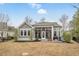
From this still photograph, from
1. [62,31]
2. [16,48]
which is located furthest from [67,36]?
[16,48]

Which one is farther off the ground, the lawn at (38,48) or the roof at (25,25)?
the roof at (25,25)

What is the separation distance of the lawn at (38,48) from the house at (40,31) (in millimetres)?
78

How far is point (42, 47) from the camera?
7.67 meters

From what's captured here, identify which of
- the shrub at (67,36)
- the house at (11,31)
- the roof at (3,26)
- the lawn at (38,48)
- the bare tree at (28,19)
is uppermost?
the bare tree at (28,19)

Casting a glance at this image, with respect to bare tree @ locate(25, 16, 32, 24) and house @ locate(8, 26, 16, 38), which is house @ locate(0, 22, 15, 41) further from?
bare tree @ locate(25, 16, 32, 24)

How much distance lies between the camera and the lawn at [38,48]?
7641mm

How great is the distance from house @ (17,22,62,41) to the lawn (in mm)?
78

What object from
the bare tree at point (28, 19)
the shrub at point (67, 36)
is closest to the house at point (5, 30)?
the bare tree at point (28, 19)

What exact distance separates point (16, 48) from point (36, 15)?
19.6 inches

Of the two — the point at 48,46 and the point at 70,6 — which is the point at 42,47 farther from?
the point at 70,6

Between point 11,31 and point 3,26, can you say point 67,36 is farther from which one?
point 3,26

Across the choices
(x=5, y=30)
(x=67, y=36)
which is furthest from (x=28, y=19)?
(x=67, y=36)

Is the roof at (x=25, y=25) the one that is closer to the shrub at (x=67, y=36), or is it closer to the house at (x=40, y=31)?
the house at (x=40, y=31)

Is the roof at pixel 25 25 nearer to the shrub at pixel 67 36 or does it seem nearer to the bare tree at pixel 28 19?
the bare tree at pixel 28 19
